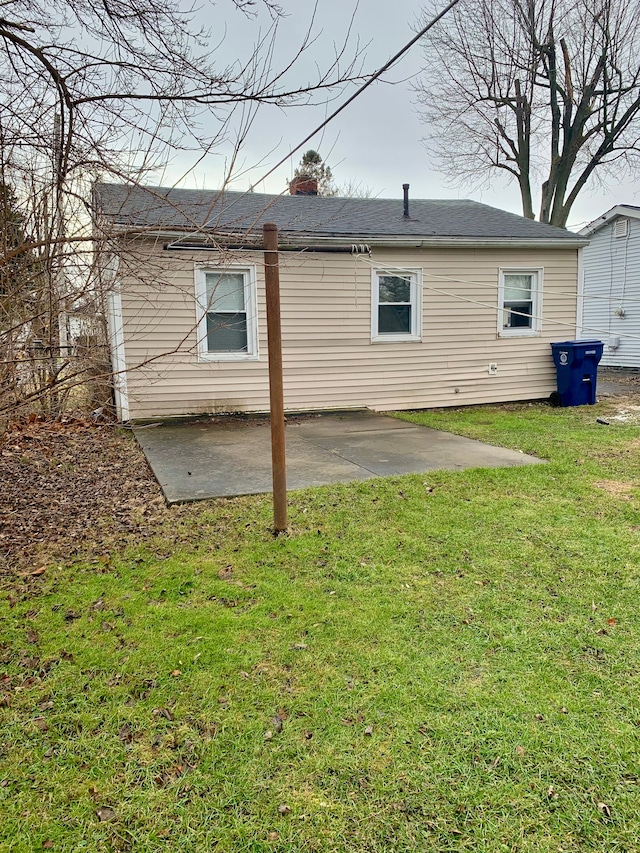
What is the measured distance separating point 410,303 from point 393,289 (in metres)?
0.39

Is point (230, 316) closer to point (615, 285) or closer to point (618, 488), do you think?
point (618, 488)

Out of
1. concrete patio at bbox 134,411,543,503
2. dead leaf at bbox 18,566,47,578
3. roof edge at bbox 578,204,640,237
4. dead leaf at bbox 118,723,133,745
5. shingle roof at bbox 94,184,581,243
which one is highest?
roof edge at bbox 578,204,640,237

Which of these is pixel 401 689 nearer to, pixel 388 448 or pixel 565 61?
pixel 388 448

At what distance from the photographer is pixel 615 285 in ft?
55.0

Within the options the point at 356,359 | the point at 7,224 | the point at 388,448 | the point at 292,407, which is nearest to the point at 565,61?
the point at 356,359

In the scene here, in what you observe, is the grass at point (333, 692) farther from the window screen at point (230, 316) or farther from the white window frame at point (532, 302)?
the white window frame at point (532, 302)

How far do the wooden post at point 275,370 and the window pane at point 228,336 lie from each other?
15.8 ft

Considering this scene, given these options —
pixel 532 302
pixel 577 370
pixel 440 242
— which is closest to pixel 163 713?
pixel 440 242

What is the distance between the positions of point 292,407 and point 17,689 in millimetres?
7096

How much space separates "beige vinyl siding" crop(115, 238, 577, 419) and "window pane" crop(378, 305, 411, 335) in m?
0.27

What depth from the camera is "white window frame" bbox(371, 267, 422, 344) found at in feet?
30.9

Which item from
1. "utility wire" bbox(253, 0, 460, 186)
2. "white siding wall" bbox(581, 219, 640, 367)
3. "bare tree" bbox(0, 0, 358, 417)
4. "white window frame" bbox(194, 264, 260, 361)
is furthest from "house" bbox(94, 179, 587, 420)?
"white siding wall" bbox(581, 219, 640, 367)

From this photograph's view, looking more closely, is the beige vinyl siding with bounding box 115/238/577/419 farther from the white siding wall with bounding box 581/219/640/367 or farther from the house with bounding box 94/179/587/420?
the white siding wall with bounding box 581/219/640/367

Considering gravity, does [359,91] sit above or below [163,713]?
above
